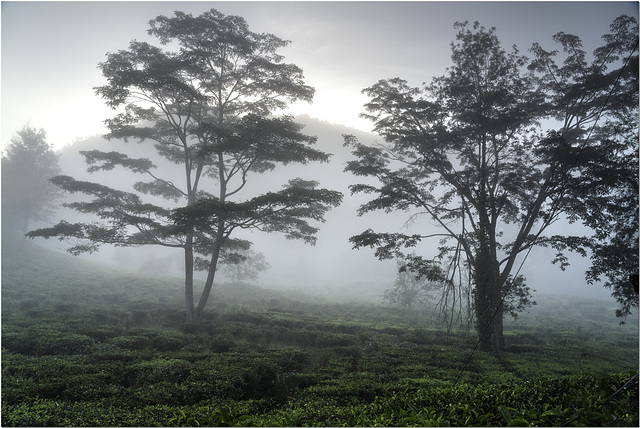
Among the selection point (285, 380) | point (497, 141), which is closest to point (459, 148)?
point (497, 141)

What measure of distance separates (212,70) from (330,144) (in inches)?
7272

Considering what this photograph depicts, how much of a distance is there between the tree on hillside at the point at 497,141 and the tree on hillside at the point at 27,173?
4805cm

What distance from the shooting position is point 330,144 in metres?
197

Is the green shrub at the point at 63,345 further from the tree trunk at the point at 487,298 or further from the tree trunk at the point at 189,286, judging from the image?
the tree trunk at the point at 487,298

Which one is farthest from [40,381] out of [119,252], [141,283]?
[119,252]

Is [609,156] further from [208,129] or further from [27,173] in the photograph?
[27,173]

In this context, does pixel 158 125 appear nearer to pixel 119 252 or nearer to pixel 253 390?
pixel 253 390

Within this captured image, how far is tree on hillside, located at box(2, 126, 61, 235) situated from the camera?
40531mm

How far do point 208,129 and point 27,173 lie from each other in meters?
42.2

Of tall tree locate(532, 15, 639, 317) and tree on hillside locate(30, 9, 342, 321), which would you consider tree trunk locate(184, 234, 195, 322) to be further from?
tall tree locate(532, 15, 639, 317)

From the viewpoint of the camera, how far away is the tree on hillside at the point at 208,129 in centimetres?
1377

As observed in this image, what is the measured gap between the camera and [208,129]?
15.8 metres

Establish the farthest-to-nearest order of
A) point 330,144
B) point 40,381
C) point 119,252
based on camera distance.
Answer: point 330,144 → point 119,252 → point 40,381

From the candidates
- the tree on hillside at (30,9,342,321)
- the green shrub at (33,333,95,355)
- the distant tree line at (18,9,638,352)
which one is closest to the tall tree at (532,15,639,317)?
the distant tree line at (18,9,638,352)
